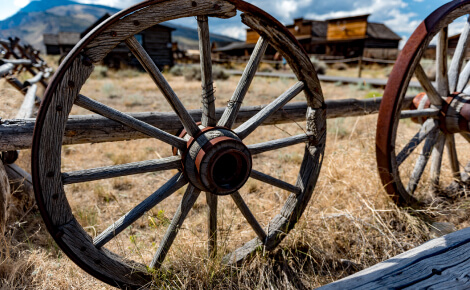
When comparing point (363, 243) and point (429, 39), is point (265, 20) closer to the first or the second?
point (429, 39)

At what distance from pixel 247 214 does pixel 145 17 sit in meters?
1.19

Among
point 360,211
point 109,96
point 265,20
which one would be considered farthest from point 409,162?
point 109,96

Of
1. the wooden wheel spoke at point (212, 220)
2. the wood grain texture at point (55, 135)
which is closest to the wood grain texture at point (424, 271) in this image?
the wooden wheel spoke at point (212, 220)

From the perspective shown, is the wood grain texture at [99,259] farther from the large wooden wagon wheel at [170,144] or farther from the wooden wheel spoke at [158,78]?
the wooden wheel spoke at [158,78]

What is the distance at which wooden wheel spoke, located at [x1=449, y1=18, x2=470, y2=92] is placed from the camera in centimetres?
249

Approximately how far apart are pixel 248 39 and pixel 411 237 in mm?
30224

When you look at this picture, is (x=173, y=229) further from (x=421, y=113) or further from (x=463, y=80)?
(x=463, y=80)

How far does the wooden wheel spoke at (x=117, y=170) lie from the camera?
139 cm

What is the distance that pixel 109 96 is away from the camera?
9.27 m

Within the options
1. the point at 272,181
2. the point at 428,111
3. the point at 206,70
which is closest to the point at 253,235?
the point at 272,181

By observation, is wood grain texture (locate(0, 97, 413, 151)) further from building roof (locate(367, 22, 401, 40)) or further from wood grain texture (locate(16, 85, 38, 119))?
building roof (locate(367, 22, 401, 40))

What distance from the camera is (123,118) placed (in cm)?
148

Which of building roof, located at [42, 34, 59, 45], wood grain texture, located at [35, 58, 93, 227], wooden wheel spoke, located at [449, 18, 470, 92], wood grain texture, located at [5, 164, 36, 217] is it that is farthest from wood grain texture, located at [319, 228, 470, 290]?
building roof, located at [42, 34, 59, 45]

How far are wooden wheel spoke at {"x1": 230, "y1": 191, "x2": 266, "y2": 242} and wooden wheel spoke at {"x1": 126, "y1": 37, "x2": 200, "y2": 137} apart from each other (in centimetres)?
46
